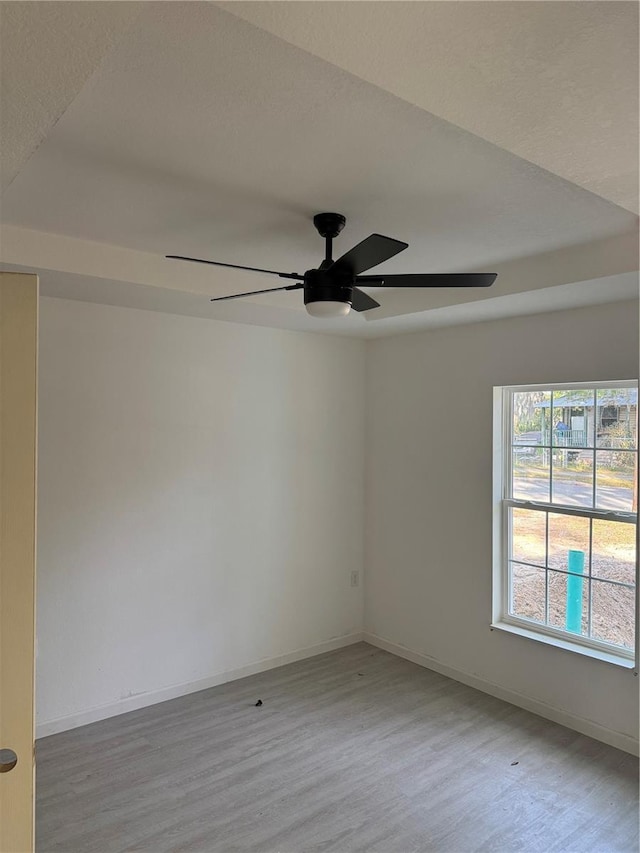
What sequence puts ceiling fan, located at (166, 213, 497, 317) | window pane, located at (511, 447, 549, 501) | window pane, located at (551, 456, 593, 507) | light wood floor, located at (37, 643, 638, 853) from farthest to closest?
window pane, located at (511, 447, 549, 501), window pane, located at (551, 456, 593, 507), light wood floor, located at (37, 643, 638, 853), ceiling fan, located at (166, 213, 497, 317)

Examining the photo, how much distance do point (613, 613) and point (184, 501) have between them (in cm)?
268

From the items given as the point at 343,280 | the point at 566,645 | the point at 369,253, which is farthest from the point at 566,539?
the point at 369,253

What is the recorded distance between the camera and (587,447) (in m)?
3.49

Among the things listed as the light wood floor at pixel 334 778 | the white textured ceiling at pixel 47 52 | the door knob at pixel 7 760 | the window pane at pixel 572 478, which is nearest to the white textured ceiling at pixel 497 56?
the white textured ceiling at pixel 47 52

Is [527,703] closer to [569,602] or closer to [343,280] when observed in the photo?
[569,602]

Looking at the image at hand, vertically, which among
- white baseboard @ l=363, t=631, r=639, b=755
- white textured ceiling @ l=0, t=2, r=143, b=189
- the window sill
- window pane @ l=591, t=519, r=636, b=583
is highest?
white textured ceiling @ l=0, t=2, r=143, b=189

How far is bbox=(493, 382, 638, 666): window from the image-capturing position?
3.33m

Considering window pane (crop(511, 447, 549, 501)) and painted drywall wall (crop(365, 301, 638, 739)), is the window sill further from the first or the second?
window pane (crop(511, 447, 549, 501))

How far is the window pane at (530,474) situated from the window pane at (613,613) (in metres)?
0.62

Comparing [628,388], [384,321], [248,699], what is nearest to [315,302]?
[384,321]

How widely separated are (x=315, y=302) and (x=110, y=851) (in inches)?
94.6

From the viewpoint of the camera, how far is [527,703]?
143 inches

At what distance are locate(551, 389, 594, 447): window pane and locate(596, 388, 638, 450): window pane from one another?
2.2 inches

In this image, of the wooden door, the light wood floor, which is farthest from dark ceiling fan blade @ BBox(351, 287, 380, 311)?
the light wood floor
